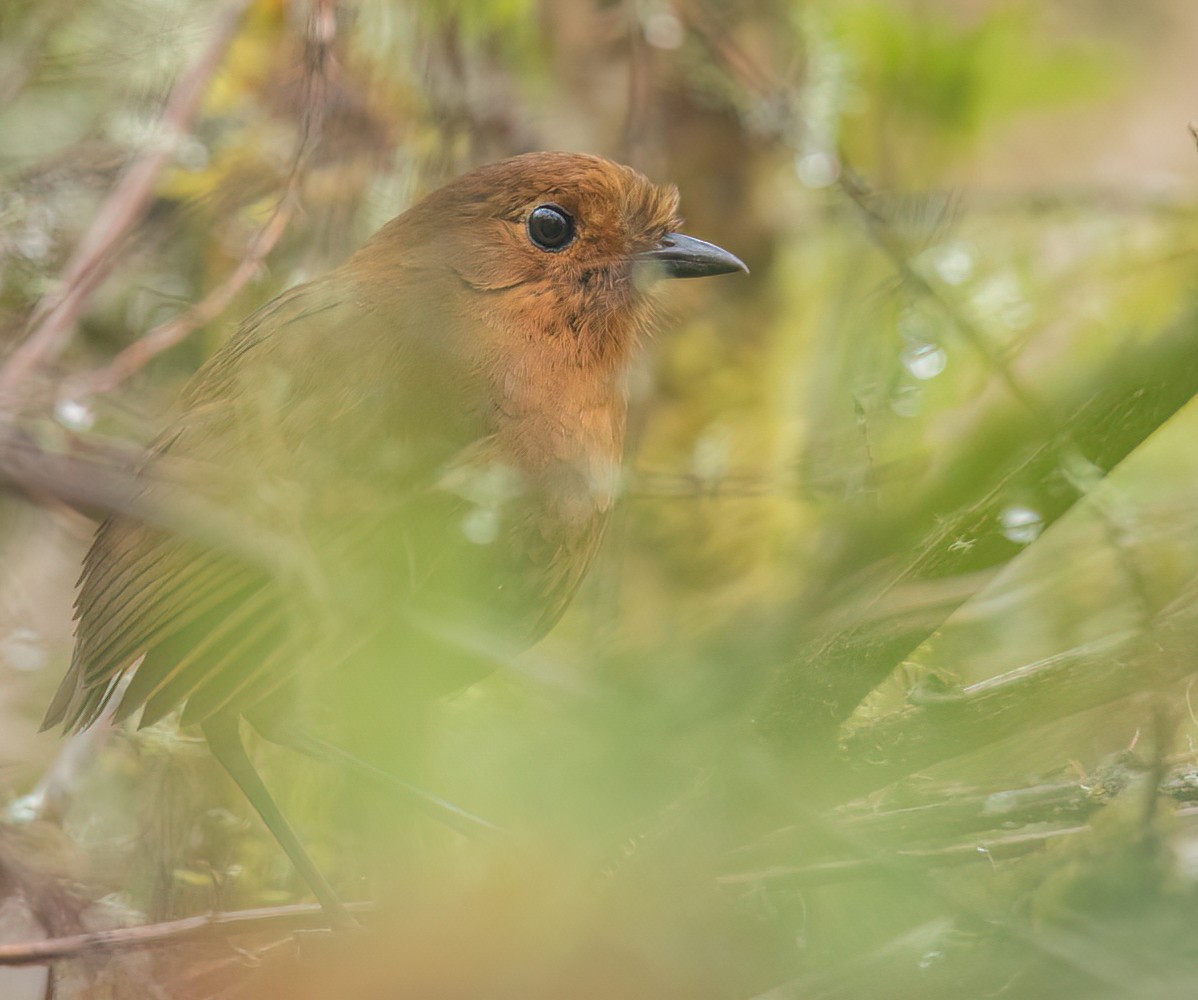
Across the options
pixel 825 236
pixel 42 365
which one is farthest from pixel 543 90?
pixel 42 365

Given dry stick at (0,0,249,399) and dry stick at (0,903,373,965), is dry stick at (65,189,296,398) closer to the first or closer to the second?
dry stick at (0,0,249,399)

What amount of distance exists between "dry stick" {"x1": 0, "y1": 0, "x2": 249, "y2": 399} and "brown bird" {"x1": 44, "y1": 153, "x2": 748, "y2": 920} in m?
0.28

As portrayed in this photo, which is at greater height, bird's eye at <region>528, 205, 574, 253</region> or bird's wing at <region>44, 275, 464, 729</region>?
bird's eye at <region>528, 205, 574, 253</region>

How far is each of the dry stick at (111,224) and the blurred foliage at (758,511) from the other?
0.06m

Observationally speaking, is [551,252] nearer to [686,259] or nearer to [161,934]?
[686,259]

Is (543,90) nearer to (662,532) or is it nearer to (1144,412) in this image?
(662,532)

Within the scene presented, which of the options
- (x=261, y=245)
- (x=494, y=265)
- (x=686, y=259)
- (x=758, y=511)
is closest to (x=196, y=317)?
(x=261, y=245)

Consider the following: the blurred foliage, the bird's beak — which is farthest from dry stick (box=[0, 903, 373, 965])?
the bird's beak

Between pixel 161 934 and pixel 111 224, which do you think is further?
pixel 111 224

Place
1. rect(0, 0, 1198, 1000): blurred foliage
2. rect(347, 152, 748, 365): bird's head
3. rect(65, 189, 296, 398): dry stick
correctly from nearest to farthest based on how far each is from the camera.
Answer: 1. rect(0, 0, 1198, 1000): blurred foliage
2. rect(347, 152, 748, 365): bird's head
3. rect(65, 189, 296, 398): dry stick

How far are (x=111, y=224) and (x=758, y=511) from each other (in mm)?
1339

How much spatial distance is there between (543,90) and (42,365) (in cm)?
161

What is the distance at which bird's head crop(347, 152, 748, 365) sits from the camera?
2.10m

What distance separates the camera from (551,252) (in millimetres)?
2143
